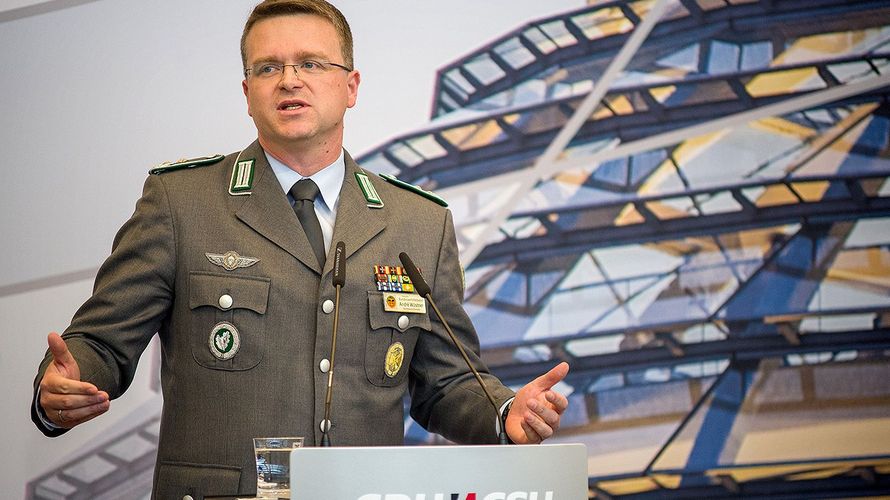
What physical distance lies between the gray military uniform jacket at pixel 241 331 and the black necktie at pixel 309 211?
0.04 metres

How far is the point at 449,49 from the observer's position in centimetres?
354

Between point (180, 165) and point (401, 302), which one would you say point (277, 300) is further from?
point (180, 165)

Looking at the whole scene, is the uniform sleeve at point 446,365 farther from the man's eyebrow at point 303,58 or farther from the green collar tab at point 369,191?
the man's eyebrow at point 303,58

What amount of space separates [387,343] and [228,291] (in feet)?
1.17

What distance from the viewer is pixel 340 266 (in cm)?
193

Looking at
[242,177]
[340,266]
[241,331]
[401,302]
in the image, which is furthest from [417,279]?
[242,177]

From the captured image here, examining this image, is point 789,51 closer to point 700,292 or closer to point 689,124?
point 689,124

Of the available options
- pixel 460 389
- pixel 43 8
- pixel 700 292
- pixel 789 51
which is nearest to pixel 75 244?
pixel 43 8

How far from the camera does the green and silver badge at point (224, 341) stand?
208cm

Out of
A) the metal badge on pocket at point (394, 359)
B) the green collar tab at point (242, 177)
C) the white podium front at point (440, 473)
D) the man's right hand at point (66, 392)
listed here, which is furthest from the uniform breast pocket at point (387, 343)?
the white podium front at point (440, 473)

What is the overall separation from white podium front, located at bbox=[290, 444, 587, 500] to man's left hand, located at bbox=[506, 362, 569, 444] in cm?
19

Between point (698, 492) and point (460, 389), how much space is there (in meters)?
1.60

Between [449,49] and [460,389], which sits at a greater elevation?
[449,49]

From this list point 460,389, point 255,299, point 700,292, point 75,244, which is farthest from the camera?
point 700,292
